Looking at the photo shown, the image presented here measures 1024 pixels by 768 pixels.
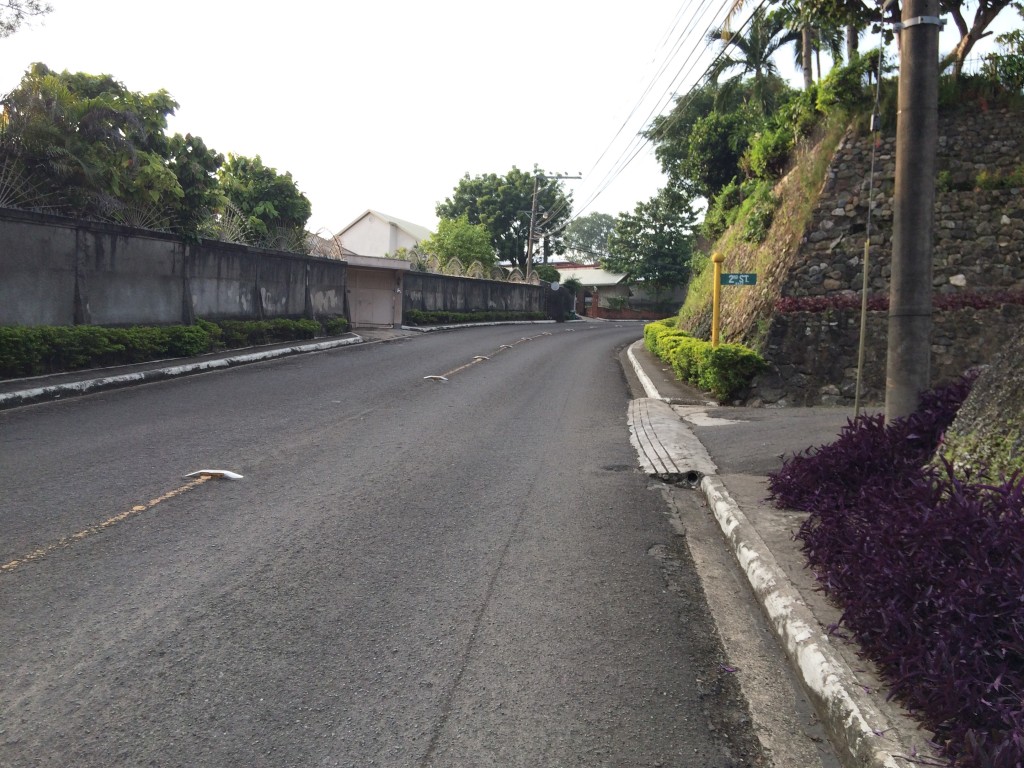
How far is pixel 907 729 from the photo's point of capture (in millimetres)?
3184

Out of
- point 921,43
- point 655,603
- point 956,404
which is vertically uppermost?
point 921,43

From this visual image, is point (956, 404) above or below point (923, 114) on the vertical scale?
below

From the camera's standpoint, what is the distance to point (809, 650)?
13.1 ft

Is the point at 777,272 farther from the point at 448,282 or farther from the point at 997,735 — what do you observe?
the point at 448,282

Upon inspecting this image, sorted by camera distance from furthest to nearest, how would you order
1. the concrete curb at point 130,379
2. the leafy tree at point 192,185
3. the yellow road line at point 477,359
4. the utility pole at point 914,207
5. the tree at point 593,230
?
the tree at point 593,230, the leafy tree at point 192,185, the yellow road line at point 477,359, the concrete curb at point 130,379, the utility pole at point 914,207

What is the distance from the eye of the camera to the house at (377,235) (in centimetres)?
6669

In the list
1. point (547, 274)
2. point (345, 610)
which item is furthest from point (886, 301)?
point (547, 274)

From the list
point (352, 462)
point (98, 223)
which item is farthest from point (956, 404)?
point (98, 223)

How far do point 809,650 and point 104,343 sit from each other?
14.0 m

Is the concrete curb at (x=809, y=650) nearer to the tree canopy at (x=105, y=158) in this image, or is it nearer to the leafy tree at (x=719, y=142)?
the tree canopy at (x=105, y=158)

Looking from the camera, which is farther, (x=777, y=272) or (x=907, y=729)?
(x=777, y=272)

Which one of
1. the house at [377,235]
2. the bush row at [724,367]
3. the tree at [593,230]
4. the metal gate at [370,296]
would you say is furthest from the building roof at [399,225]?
the tree at [593,230]

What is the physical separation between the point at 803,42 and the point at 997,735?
3484 centimetres

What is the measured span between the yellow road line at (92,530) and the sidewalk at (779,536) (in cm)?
445
